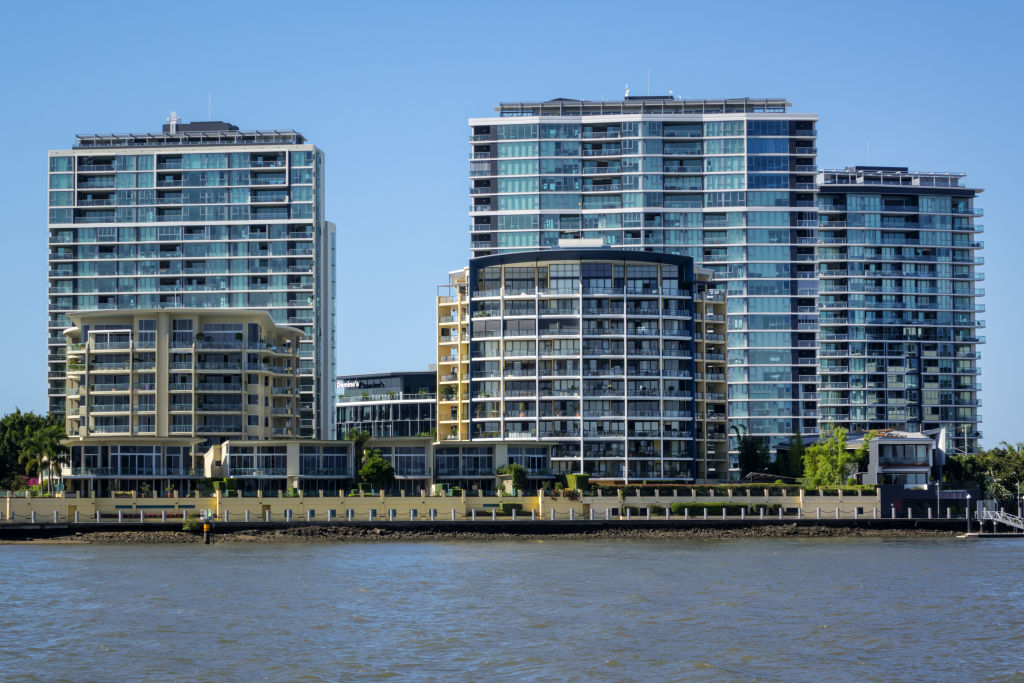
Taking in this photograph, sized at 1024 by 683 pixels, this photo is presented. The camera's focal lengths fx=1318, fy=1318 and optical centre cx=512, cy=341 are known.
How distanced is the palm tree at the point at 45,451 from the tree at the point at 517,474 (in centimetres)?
4633

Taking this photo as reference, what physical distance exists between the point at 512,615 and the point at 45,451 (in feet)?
282

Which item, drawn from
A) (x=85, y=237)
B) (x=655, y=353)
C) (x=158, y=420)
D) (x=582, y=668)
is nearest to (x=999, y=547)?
(x=655, y=353)

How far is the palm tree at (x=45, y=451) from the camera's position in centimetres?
13738

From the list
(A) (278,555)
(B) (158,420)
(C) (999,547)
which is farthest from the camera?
(B) (158,420)

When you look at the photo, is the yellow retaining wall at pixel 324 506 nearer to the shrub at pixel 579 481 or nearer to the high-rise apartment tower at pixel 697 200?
the shrub at pixel 579 481

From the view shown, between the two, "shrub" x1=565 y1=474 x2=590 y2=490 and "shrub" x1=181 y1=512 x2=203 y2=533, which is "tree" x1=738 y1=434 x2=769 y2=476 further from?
"shrub" x1=181 y1=512 x2=203 y2=533

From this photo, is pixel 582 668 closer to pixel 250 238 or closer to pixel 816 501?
pixel 816 501

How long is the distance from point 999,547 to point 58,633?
7638 cm

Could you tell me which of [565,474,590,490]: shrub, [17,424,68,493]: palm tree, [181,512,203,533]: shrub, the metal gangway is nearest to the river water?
[181,512,203,533]: shrub

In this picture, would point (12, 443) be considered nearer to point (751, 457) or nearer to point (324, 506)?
point (324, 506)

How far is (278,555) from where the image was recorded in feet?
326

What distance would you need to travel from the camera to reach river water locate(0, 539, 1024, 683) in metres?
53.9

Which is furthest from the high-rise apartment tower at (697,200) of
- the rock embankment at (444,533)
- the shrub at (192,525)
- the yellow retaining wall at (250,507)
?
the shrub at (192,525)

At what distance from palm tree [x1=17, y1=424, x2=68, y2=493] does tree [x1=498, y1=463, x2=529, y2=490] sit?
46326 millimetres
